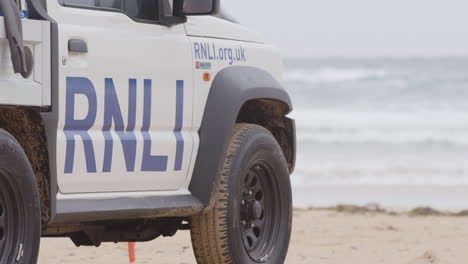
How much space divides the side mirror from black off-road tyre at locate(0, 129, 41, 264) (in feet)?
4.41

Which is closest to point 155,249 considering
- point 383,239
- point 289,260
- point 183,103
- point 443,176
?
point 289,260

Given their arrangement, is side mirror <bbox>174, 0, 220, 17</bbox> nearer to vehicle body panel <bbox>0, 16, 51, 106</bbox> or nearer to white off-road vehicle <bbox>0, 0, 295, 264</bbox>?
white off-road vehicle <bbox>0, 0, 295, 264</bbox>

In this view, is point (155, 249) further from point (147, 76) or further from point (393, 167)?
point (393, 167)

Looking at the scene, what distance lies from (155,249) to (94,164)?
3334 mm

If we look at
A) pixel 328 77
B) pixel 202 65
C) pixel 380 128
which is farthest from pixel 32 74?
pixel 328 77

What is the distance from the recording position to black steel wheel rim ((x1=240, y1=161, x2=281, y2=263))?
6855 mm

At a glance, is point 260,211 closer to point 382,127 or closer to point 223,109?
point 223,109

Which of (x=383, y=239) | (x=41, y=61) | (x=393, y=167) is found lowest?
(x=393, y=167)

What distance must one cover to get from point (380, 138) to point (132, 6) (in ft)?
61.1

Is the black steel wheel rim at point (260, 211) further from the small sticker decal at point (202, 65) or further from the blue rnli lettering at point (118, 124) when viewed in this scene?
the blue rnli lettering at point (118, 124)

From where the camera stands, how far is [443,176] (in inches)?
690

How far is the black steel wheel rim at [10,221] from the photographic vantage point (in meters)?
5.11

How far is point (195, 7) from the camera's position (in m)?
6.12

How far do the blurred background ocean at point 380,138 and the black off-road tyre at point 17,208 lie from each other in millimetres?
8764
